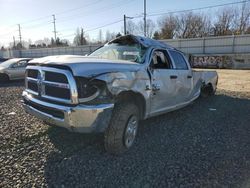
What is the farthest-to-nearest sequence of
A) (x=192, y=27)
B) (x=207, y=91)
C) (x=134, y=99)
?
1. (x=192, y=27)
2. (x=207, y=91)
3. (x=134, y=99)

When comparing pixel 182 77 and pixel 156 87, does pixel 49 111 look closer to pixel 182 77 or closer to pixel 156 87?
pixel 156 87

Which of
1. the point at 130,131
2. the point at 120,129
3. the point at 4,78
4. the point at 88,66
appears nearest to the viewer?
the point at 88,66

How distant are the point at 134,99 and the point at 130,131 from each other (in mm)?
542

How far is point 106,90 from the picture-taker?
11.1 feet

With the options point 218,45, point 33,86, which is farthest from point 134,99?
point 218,45

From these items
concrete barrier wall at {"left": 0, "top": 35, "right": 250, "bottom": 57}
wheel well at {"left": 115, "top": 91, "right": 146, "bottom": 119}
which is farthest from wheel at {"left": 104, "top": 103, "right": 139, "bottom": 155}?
concrete barrier wall at {"left": 0, "top": 35, "right": 250, "bottom": 57}

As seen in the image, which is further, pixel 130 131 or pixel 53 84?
pixel 130 131

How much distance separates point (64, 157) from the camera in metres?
3.69

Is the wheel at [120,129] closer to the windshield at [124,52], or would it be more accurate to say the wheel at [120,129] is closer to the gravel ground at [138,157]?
the gravel ground at [138,157]

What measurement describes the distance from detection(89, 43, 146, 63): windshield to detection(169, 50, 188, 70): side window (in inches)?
41.9

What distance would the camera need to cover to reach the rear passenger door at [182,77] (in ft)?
17.8

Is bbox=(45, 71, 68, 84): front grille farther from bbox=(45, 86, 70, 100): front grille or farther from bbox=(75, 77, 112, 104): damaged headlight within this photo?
bbox=(75, 77, 112, 104): damaged headlight

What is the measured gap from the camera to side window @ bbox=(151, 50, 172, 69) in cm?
470

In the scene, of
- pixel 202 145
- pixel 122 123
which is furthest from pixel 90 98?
pixel 202 145
